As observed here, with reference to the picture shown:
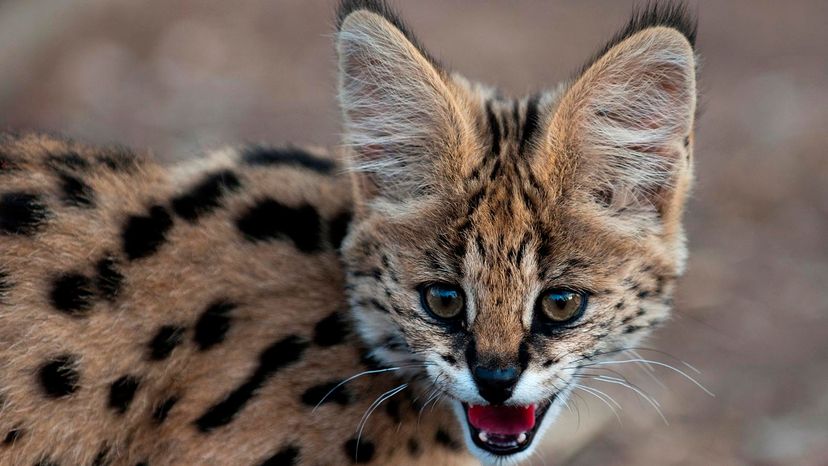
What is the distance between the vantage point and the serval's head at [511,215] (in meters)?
4.12

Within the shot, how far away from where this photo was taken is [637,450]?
6.35 meters

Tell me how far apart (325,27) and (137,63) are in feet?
7.05

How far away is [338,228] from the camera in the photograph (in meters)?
4.71

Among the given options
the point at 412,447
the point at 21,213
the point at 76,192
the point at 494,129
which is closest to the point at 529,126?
the point at 494,129

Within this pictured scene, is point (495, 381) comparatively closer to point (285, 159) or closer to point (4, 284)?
point (285, 159)

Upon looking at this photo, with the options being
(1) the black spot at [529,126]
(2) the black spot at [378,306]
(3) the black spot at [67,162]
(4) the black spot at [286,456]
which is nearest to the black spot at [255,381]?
(4) the black spot at [286,456]

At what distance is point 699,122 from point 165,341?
623 cm

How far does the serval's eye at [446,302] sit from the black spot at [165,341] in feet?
3.41

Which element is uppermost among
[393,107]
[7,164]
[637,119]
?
[637,119]

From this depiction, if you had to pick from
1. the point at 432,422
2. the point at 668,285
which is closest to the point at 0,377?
the point at 432,422

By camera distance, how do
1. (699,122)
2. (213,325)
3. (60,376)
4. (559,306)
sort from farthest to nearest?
(699,122)
(213,325)
(60,376)
(559,306)

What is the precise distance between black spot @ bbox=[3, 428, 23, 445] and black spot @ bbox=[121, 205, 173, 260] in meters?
0.79

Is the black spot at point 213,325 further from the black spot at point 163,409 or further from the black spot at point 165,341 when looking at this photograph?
the black spot at point 163,409

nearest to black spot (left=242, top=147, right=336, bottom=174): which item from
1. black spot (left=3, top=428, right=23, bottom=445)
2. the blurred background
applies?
the blurred background
